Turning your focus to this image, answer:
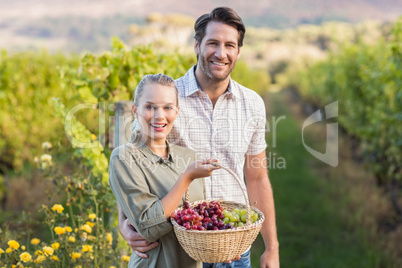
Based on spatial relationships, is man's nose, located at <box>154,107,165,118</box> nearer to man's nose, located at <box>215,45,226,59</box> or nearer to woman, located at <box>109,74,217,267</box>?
woman, located at <box>109,74,217,267</box>

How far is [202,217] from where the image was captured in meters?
1.64

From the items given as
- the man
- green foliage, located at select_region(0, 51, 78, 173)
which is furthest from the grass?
green foliage, located at select_region(0, 51, 78, 173)

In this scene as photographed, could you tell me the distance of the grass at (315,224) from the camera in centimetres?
465

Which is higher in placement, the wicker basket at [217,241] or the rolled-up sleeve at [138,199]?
the rolled-up sleeve at [138,199]

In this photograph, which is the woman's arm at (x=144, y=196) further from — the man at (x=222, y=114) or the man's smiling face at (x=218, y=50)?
the man's smiling face at (x=218, y=50)

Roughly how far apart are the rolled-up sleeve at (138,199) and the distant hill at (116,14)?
39701 millimetres

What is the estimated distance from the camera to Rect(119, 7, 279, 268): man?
2115 mm

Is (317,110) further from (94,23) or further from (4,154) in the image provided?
(94,23)

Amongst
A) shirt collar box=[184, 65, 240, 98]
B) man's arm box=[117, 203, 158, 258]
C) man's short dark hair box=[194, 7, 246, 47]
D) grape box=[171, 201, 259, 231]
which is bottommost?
man's arm box=[117, 203, 158, 258]

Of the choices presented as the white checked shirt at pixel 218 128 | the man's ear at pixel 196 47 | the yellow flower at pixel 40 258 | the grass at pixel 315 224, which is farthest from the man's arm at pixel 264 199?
the grass at pixel 315 224

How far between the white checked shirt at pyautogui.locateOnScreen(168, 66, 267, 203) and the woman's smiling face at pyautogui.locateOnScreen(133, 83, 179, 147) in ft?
1.28

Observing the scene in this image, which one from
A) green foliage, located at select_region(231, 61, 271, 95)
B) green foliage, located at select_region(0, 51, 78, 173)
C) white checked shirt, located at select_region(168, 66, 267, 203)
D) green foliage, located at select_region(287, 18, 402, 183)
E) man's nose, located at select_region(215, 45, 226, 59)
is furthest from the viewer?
green foliage, located at select_region(0, 51, 78, 173)

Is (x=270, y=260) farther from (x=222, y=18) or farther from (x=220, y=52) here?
(x=222, y=18)

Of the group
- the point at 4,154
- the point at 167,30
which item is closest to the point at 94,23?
the point at 167,30
